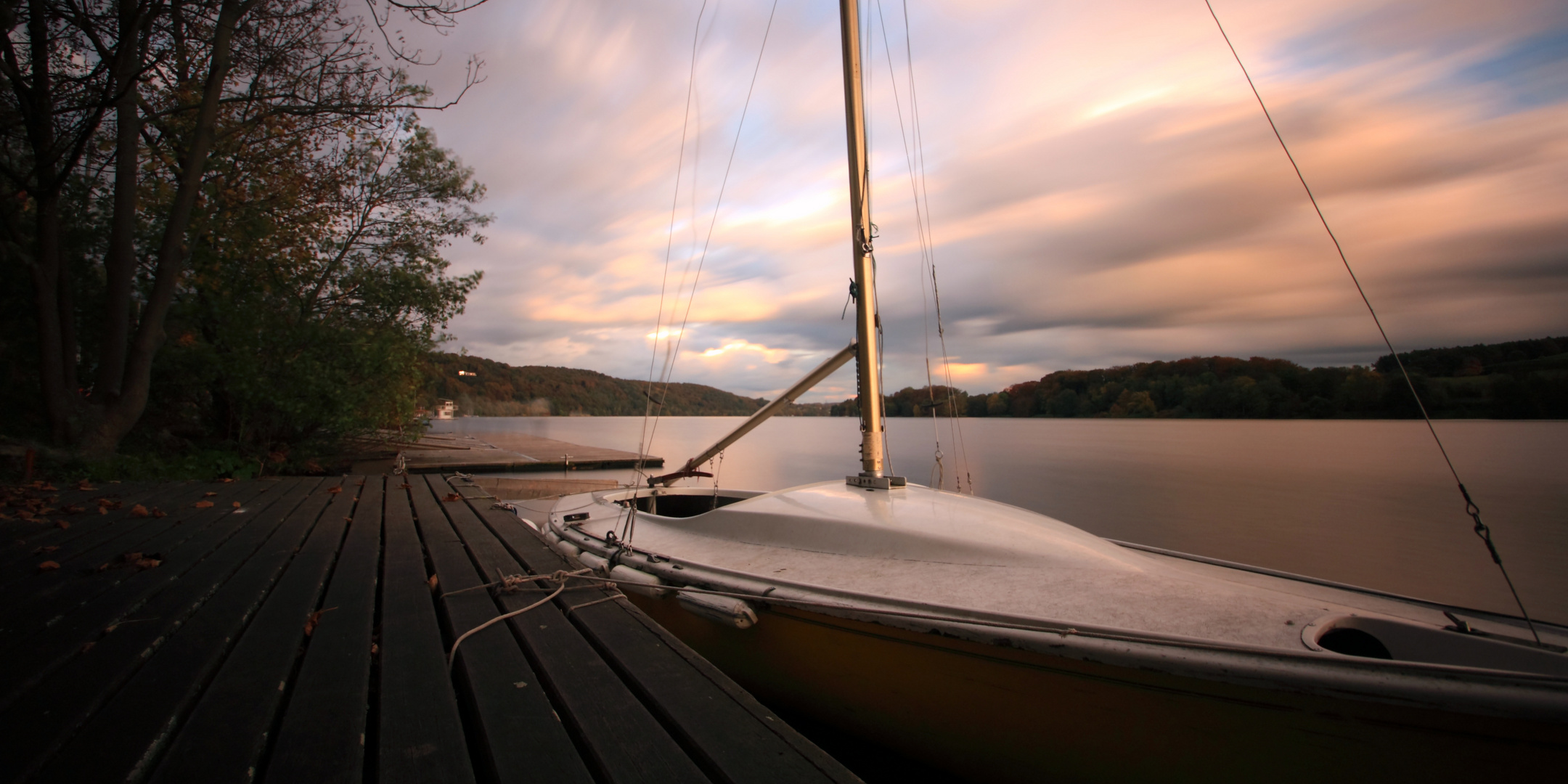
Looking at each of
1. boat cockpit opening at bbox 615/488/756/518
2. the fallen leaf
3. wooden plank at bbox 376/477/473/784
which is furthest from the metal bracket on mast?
the fallen leaf

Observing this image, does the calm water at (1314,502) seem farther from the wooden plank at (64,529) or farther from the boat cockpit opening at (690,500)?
the wooden plank at (64,529)

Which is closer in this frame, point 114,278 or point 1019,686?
point 1019,686

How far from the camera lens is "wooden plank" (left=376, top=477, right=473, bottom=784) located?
4.83ft

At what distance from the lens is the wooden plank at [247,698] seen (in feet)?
4.67

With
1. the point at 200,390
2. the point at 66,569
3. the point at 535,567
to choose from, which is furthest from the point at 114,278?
the point at 535,567

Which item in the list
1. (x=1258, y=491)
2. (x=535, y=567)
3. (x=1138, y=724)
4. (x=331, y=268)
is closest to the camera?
(x=1138, y=724)

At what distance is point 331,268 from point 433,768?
567 inches

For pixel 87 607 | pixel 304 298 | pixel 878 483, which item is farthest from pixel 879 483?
pixel 304 298

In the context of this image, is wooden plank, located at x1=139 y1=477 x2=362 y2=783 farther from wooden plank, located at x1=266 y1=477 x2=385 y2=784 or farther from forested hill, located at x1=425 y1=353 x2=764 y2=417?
forested hill, located at x1=425 y1=353 x2=764 y2=417

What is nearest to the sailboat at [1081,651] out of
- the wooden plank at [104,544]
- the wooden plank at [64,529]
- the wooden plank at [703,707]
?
the wooden plank at [703,707]

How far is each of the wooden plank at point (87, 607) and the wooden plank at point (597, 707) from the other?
138 cm

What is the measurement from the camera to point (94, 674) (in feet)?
6.18

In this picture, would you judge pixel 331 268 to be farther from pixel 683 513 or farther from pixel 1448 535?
pixel 1448 535

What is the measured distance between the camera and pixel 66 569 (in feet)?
9.97
